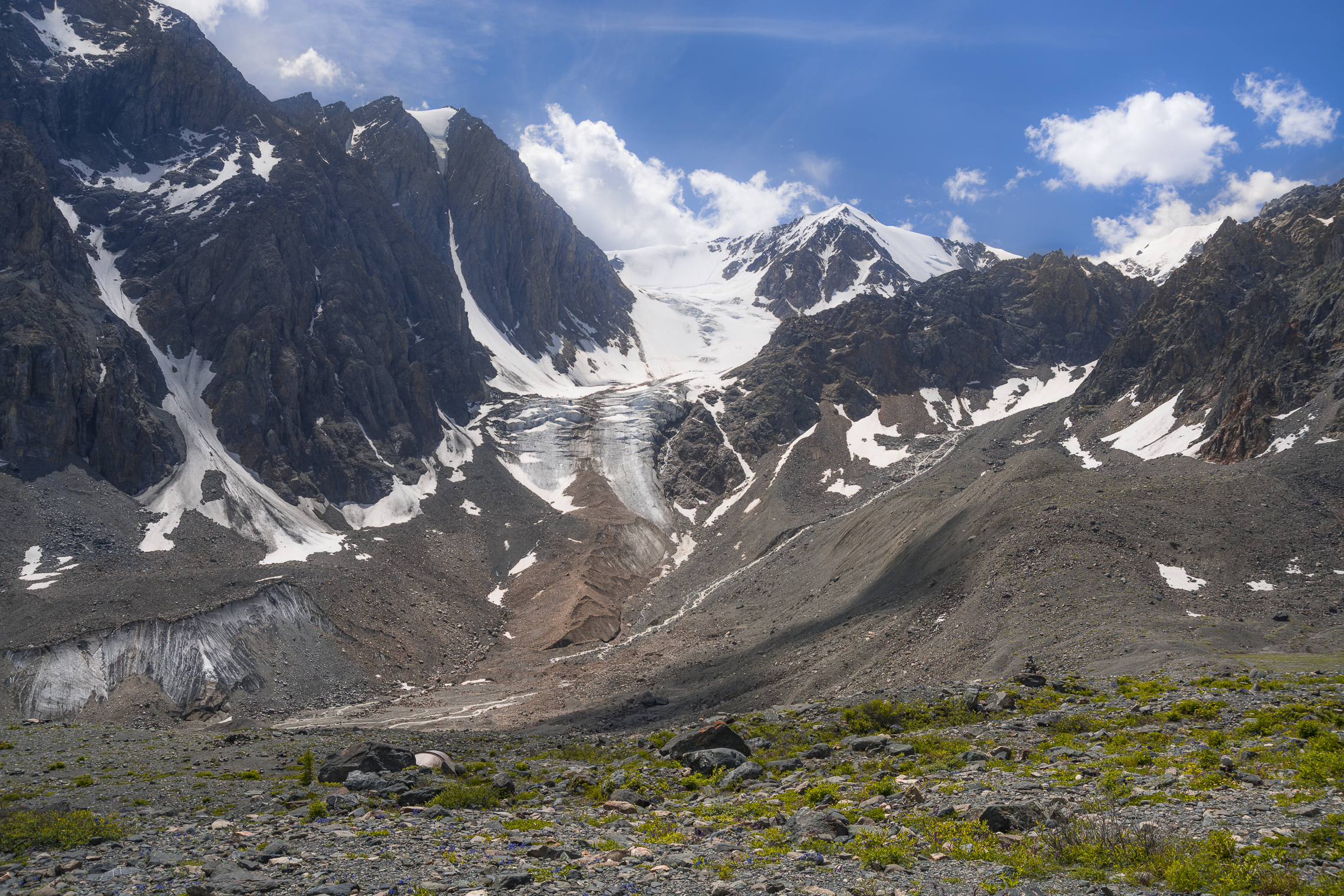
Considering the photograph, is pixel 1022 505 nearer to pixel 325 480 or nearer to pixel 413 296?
pixel 325 480

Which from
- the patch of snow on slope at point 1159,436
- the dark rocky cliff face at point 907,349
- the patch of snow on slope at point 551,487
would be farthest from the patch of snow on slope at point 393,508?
the patch of snow on slope at point 1159,436

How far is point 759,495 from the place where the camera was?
117 m

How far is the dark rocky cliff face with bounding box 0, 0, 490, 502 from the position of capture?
337 ft

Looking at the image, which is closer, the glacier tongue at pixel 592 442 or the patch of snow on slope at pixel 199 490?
the patch of snow on slope at pixel 199 490

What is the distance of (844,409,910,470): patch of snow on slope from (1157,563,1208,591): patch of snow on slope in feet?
229

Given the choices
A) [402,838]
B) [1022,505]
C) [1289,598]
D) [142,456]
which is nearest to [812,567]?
[1022,505]

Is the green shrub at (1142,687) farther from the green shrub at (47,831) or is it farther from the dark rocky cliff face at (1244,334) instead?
the dark rocky cliff face at (1244,334)

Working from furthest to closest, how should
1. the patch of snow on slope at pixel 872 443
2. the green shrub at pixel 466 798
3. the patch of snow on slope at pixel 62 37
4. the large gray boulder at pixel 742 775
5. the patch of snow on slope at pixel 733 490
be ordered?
the patch of snow on slope at pixel 62 37, the patch of snow on slope at pixel 872 443, the patch of snow on slope at pixel 733 490, the large gray boulder at pixel 742 775, the green shrub at pixel 466 798

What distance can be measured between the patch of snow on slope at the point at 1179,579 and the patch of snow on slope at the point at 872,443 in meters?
69.8

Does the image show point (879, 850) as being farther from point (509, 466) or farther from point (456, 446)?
point (456, 446)

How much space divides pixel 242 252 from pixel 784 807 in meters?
126

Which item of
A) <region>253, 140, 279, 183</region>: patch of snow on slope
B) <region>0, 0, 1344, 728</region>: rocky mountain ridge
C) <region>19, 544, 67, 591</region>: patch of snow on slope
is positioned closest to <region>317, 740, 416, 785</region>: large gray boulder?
<region>0, 0, 1344, 728</region>: rocky mountain ridge

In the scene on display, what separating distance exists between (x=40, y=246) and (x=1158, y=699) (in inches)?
4741

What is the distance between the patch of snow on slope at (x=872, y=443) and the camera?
410ft
